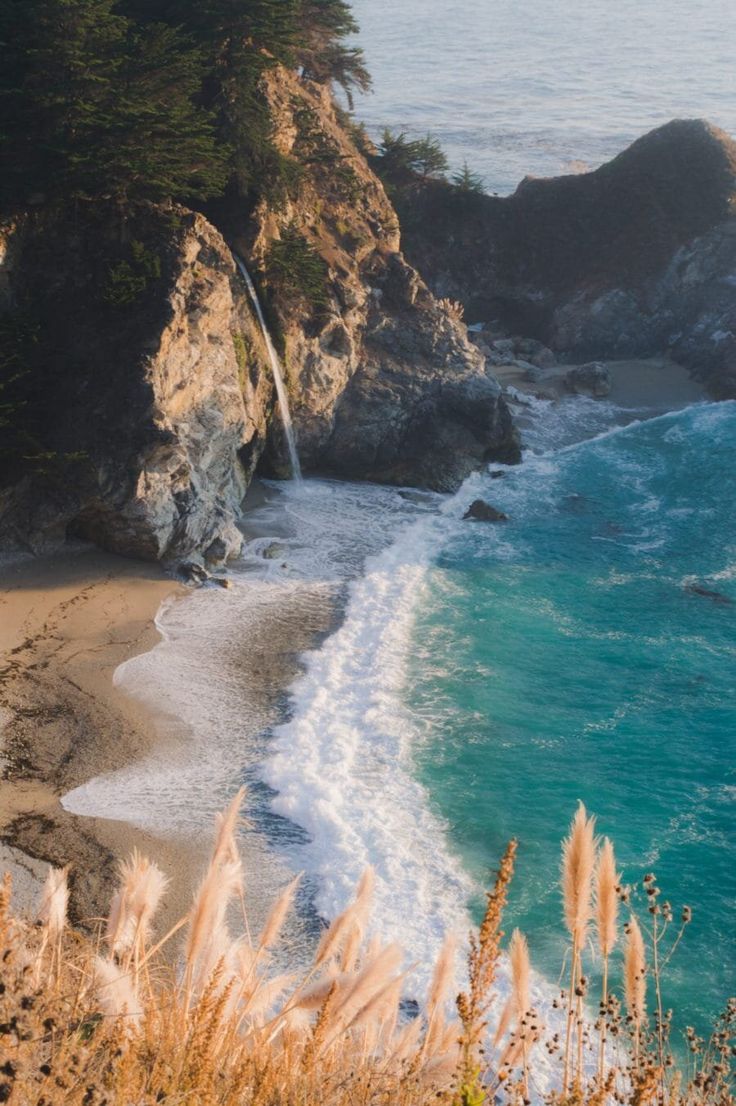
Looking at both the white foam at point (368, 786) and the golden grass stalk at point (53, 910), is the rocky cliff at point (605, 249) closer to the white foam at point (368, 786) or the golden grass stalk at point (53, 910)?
the white foam at point (368, 786)

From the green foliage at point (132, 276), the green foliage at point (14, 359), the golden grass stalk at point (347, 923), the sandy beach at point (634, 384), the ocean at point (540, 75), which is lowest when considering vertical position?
the sandy beach at point (634, 384)

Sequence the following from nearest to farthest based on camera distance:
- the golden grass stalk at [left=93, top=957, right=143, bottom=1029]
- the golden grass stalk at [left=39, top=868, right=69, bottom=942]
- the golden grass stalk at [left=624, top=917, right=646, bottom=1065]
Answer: the golden grass stalk at [left=624, top=917, right=646, bottom=1065]
the golden grass stalk at [left=93, top=957, right=143, bottom=1029]
the golden grass stalk at [left=39, top=868, right=69, bottom=942]

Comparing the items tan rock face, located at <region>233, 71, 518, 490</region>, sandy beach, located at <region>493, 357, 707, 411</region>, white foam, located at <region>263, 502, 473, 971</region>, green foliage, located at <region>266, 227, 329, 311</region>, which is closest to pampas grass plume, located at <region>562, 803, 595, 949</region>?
white foam, located at <region>263, 502, 473, 971</region>

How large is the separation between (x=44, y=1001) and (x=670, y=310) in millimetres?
36627

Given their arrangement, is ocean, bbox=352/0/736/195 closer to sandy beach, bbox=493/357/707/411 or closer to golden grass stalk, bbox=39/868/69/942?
sandy beach, bbox=493/357/707/411

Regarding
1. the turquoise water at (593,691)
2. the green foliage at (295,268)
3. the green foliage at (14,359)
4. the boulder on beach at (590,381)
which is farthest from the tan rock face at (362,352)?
the green foliage at (14,359)

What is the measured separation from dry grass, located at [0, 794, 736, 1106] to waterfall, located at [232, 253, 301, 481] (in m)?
20.7

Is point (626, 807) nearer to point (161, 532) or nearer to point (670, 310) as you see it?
point (161, 532)

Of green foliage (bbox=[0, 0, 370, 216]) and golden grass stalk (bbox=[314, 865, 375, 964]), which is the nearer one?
golden grass stalk (bbox=[314, 865, 375, 964])

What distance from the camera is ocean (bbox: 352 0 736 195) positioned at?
64.1 metres

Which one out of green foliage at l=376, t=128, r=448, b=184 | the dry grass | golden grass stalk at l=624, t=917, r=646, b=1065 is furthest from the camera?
green foliage at l=376, t=128, r=448, b=184

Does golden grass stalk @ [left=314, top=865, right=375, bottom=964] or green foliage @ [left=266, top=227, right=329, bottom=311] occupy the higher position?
green foliage @ [left=266, top=227, right=329, bottom=311]

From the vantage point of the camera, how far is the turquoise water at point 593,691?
1370 cm

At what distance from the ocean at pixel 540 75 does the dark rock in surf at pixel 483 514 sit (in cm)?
3253
